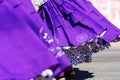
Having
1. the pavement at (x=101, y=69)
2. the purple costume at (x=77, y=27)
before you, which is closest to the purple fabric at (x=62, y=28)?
the purple costume at (x=77, y=27)

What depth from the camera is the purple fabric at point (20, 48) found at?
352cm

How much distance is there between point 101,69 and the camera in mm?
10914

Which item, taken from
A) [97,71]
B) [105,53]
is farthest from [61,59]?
[105,53]

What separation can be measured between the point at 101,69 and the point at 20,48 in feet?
24.3

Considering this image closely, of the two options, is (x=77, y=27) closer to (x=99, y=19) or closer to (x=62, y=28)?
(x=62, y=28)

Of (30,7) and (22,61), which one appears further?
(30,7)

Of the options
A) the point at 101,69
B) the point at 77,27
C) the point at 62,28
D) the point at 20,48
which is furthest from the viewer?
the point at 101,69

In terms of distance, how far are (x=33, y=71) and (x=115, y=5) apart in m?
16.8

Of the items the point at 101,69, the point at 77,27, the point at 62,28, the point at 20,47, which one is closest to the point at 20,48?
the point at 20,47

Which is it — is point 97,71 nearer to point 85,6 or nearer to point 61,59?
point 85,6

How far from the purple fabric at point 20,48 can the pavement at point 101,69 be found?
5.75 m

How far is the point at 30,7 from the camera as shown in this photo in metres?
4.33

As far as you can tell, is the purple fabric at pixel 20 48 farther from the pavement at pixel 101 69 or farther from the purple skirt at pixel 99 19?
the pavement at pixel 101 69

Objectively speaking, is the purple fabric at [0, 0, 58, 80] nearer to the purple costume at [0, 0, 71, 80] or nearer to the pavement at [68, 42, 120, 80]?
the purple costume at [0, 0, 71, 80]
